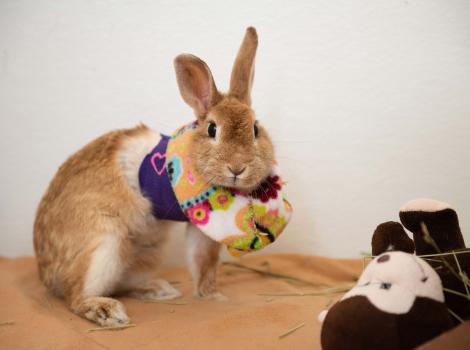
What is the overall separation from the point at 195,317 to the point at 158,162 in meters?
0.63

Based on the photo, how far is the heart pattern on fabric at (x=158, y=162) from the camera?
1.68 m

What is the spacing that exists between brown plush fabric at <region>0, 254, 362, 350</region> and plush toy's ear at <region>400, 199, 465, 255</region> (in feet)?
1.49

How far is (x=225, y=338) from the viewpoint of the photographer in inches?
50.3

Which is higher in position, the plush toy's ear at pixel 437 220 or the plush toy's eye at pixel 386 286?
the plush toy's ear at pixel 437 220

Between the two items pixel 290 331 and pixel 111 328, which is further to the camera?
pixel 111 328

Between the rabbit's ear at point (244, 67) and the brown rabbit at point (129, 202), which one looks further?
the rabbit's ear at point (244, 67)

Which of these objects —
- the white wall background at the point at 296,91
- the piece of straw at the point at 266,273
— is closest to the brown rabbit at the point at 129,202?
the piece of straw at the point at 266,273

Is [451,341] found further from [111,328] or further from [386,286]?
[111,328]

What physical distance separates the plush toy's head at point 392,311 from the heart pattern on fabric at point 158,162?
37.5 inches

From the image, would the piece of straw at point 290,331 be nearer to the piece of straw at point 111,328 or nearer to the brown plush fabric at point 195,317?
the brown plush fabric at point 195,317

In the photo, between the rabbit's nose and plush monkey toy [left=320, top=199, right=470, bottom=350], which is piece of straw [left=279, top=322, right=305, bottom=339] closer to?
plush monkey toy [left=320, top=199, right=470, bottom=350]

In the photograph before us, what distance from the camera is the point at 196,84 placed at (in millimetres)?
1615

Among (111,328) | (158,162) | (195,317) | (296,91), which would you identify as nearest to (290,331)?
(195,317)

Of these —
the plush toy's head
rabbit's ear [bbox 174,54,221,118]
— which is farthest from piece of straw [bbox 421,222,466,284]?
rabbit's ear [bbox 174,54,221,118]
